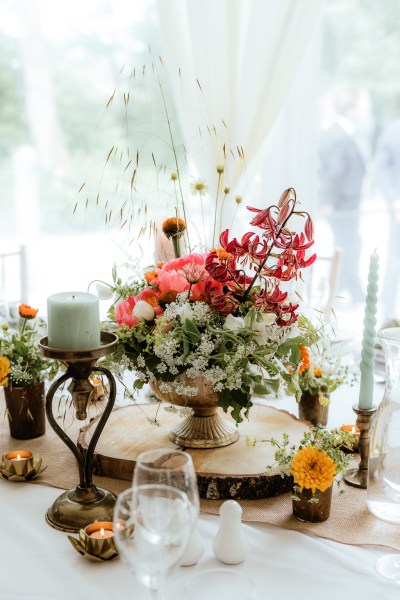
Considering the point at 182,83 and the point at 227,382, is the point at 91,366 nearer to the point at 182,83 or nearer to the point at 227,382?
the point at 227,382

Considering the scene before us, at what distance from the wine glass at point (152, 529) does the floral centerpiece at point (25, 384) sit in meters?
0.68

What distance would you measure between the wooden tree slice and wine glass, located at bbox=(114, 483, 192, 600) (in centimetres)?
43

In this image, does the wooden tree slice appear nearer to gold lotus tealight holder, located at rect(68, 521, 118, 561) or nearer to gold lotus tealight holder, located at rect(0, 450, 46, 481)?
gold lotus tealight holder, located at rect(0, 450, 46, 481)

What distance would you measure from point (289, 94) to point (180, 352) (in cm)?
212

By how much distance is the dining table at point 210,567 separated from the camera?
965 millimetres

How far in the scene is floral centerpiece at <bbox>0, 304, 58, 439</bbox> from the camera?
1.45 metres

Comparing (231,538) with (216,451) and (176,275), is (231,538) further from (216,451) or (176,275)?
(176,275)

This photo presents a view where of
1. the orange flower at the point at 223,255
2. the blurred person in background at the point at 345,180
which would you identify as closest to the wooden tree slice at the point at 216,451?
the orange flower at the point at 223,255

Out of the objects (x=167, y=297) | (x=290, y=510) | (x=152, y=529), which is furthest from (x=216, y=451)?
(x=152, y=529)

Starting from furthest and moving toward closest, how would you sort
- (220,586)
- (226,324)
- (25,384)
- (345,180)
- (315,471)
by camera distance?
(345,180), (25,384), (226,324), (315,471), (220,586)

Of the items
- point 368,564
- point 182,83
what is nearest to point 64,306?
point 368,564

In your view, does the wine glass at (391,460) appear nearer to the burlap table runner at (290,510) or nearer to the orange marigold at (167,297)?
the burlap table runner at (290,510)

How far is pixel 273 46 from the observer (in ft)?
9.73

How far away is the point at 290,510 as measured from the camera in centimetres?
120
